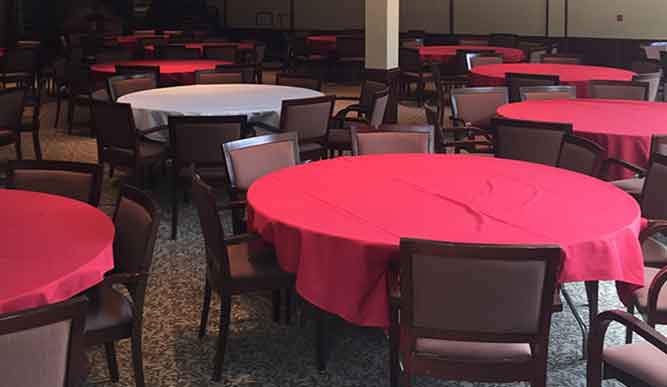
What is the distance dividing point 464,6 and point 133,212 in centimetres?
1195

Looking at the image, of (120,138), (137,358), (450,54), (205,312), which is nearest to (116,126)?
(120,138)

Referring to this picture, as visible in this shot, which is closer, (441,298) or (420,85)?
(441,298)

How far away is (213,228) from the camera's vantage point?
3.29m

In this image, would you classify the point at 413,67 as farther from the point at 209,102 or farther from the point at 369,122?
the point at 209,102

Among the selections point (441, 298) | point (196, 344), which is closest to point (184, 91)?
point (196, 344)

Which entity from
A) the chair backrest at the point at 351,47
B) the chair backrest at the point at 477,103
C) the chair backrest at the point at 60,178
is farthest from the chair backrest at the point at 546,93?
the chair backrest at the point at 351,47

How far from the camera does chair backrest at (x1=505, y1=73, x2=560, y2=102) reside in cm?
691

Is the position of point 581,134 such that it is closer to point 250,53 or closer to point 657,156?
point 657,156

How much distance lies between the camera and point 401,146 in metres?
4.61

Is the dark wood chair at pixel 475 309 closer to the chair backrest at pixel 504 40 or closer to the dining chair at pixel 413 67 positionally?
the dining chair at pixel 413 67

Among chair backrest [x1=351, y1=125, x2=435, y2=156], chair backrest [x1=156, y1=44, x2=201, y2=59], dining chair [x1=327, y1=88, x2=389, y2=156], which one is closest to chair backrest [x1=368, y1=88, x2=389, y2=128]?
dining chair [x1=327, y1=88, x2=389, y2=156]

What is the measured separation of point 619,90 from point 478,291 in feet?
15.2

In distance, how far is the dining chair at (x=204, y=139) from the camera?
5.13 meters

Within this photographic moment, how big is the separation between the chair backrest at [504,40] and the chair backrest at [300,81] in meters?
5.59
